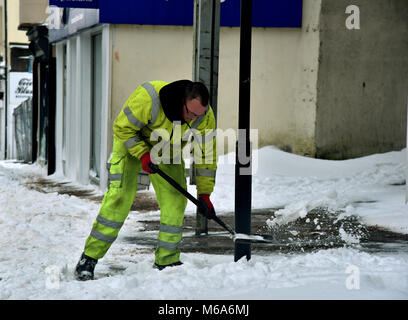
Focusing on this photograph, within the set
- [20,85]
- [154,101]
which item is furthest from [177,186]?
[20,85]

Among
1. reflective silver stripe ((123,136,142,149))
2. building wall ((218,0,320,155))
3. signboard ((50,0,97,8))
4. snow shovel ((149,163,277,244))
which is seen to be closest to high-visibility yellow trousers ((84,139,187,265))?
snow shovel ((149,163,277,244))

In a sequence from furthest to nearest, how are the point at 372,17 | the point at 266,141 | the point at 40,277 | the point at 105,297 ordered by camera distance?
the point at 266,141 → the point at 372,17 → the point at 40,277 → the point at 105,297

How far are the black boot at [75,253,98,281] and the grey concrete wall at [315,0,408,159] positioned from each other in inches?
296

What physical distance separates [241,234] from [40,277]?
1.63 meters

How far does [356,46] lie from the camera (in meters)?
12.8

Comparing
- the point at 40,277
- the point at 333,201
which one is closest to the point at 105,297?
the point at 40,277

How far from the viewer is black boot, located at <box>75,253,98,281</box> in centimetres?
588

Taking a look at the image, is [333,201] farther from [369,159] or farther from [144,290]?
[144,290]

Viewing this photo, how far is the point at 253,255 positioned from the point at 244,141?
58.6 inches

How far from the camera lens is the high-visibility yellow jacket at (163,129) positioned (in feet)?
18.7

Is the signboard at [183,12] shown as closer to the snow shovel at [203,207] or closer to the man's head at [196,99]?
the snow shovel at [203,207]

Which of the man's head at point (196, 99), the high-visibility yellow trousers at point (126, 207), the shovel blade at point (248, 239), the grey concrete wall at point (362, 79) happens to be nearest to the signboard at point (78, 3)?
the grey concrete wall at point (362, 79)

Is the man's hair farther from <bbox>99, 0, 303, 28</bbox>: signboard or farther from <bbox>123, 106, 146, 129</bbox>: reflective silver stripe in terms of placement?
<bbox>99, 0, 303, 28</bbox>: signboard

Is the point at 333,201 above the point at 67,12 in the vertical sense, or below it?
below
